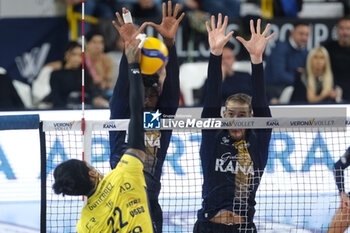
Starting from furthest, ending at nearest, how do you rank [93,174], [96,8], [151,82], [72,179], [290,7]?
1. [96,8]
2. [290,7]
3. [151,82]
4. [93,174]
5. [72,179]

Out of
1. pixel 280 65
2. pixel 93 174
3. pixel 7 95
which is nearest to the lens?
pixel 93 174

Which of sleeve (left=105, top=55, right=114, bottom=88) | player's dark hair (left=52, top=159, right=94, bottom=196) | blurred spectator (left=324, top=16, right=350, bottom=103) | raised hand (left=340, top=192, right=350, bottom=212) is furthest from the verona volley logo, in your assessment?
blurred spectator (left=324, top=16, right=350, bottom=103)

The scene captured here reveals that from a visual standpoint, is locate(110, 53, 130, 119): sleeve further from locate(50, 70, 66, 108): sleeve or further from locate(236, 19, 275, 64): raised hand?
locate(50, 70, 66, 108): sleeve

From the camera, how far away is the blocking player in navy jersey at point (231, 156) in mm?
6293

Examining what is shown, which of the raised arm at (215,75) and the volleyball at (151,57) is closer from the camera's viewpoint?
the volleyball at (151,57)

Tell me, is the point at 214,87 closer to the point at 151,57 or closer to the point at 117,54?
the point at 151,57

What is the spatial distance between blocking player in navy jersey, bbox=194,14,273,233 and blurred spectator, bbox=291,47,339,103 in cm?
433

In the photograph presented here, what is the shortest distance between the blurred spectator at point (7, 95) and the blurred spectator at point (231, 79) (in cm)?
293

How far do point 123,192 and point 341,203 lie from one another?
2827mm

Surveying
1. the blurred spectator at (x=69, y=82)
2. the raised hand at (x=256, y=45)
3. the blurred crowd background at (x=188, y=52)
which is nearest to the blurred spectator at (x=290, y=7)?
the blurred crowd background at (x=188, y=52)

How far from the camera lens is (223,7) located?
41.2 feet

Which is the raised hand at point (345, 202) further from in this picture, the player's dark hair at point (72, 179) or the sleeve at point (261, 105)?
the player's dark hair at point (72, 179)

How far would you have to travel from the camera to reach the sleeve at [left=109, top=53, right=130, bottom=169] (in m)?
6.20

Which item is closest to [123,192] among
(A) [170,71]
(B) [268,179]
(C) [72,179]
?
(C) [72,179]
